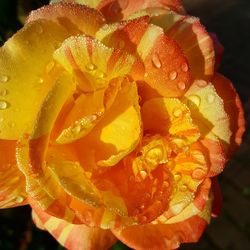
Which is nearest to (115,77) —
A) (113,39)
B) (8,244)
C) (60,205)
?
(113,39)

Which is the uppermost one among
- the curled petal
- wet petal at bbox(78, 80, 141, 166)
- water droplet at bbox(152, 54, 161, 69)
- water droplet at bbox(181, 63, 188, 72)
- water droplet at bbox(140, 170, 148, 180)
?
water droplet at bbox(152, 54, 161, 69)

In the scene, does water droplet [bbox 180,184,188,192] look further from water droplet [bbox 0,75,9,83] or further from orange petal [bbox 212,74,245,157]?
water droplet [bbox 0,75,9,83]

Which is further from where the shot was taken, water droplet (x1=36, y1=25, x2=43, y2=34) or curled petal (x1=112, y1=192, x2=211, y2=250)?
curled petal (x1=112, y1=192, x2=211, y2=250)

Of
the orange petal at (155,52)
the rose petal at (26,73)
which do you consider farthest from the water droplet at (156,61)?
the rose petal at (26,73)

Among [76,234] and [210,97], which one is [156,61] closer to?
[210,97]

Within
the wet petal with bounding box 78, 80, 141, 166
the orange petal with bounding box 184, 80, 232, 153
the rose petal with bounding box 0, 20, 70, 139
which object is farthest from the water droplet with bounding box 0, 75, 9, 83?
the orange petal with bounding box 184, 80, 232, 153
